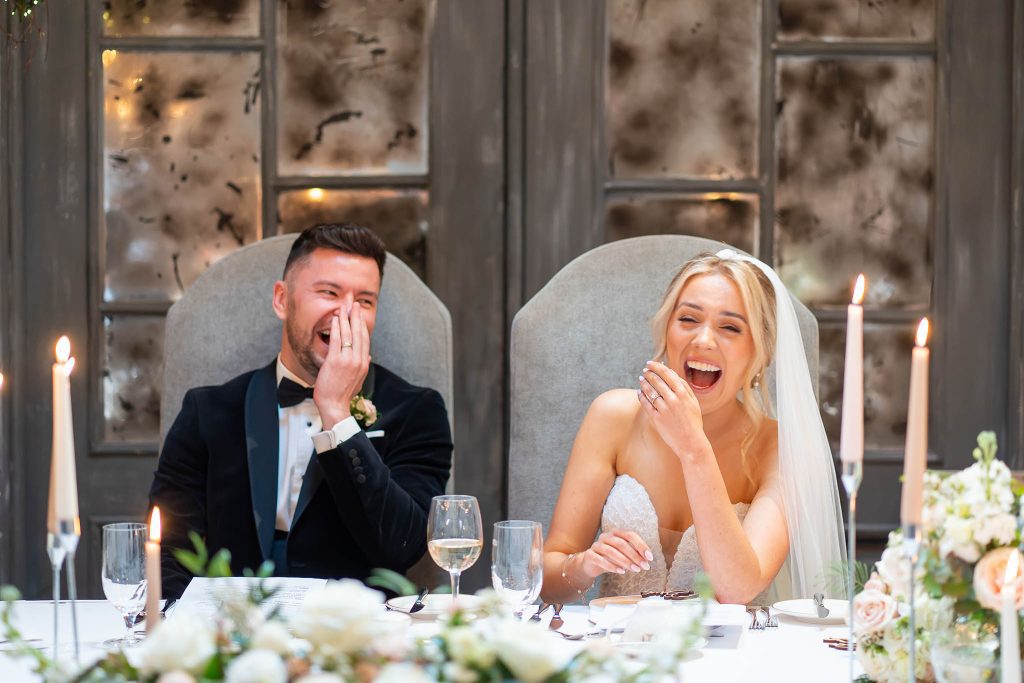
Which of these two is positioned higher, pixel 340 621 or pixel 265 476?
pixel 340 621

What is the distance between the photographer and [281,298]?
8.96 ft

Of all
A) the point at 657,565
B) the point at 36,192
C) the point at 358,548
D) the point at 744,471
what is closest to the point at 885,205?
the point at 744,471

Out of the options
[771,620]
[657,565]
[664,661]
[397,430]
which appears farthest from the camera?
[397,430]

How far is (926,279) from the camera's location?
329 cm

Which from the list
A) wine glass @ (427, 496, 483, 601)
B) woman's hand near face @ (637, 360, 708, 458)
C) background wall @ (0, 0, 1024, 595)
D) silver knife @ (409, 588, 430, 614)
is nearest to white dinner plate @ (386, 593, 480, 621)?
silver knife @ (409, 588, 430, 614)

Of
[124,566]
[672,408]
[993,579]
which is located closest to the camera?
[993,579]

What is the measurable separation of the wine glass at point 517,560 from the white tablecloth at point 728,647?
0.33 ft

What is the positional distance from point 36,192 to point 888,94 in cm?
219

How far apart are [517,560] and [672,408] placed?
733mm

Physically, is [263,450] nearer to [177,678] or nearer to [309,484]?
[309,484]

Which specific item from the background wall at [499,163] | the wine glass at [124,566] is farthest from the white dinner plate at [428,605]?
the background wall at [499,163]

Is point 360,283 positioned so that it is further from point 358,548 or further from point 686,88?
point 686,88

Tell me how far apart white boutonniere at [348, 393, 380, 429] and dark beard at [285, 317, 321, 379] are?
0.42 ft

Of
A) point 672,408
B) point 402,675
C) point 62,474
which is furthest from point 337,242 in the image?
point 402,675
